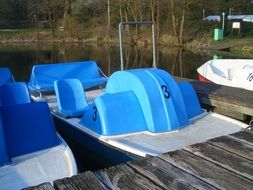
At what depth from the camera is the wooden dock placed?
229 cm

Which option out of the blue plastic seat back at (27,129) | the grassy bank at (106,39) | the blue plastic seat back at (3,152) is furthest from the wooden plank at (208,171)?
the grassy bank at (106,39)

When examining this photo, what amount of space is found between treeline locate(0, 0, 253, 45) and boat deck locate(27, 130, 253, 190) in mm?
26813

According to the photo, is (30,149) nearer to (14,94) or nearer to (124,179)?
(14,94)

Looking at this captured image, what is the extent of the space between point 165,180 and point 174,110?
3.25 metres

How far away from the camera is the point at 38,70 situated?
9523 mm

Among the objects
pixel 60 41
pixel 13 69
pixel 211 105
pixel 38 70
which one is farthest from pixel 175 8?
pixel 211 105

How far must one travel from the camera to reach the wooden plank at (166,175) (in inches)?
90.2

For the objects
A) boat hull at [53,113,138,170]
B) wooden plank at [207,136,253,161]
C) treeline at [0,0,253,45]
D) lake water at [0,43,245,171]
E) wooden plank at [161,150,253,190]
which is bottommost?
lake water at [0,43,245,171]

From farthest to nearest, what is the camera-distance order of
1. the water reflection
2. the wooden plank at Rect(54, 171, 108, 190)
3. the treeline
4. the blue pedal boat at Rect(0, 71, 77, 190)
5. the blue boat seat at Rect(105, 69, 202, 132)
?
the treeline < the water reflection < the blue boat seat at Rect(105, 69, 202, 132) < the blue pedal boat at Rect(0, 71, 77, 190) < the wooden plank at Rect(54, 171, 108, 190)

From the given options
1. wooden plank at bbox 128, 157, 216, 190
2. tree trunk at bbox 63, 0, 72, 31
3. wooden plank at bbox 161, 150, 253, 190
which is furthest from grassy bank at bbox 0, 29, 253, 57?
wooden plank at bbox 128, 157, 216, 190

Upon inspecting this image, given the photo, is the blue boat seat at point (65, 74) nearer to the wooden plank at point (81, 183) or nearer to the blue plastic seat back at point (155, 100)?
the blue plastic seat back at point (155, 100)

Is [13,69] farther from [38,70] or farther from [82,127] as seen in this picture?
[82,127]

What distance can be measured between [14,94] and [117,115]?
2175 millimetres

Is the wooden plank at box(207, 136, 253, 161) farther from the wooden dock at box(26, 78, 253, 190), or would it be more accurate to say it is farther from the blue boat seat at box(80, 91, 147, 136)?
the blue boat seat at box(80, 91, 147, 136)
